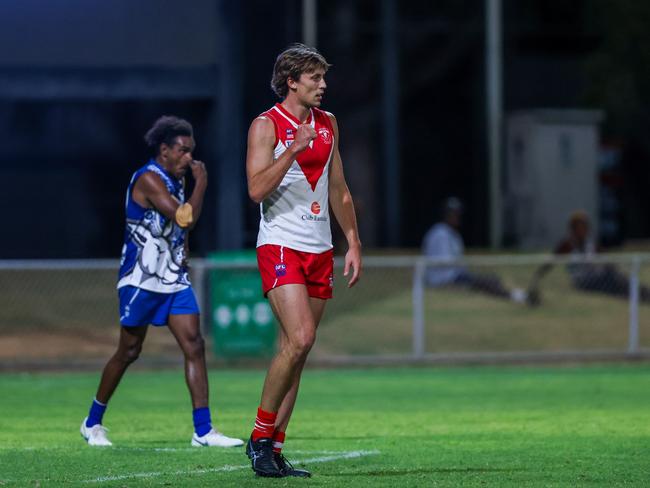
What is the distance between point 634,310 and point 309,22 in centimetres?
1068

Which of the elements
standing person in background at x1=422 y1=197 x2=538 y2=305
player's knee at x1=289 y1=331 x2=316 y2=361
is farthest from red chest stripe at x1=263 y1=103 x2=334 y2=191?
standing person in background at x1=422 y1=197 x2=538 y2=305

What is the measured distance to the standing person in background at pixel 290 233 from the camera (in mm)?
8000

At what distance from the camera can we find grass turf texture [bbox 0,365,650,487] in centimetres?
833

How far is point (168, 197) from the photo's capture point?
9.80 m

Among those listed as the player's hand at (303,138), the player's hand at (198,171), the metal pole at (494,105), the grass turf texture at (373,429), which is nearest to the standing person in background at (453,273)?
the grass turf texture at (373,429)

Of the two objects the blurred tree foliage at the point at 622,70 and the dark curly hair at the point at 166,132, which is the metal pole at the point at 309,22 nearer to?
the blurred tree foliage at the point at 622,70

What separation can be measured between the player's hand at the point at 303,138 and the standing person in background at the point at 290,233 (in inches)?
2.5

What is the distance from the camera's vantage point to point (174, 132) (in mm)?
10031

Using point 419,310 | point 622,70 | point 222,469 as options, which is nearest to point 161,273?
point 222,469

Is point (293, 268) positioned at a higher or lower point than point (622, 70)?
lower

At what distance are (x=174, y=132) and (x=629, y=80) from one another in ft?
66.8

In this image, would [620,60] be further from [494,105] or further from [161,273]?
[161,273]

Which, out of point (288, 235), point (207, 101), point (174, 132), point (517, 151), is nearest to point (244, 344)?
point (207, 101)

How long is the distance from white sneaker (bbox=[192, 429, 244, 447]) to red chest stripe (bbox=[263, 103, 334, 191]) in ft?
7.37
